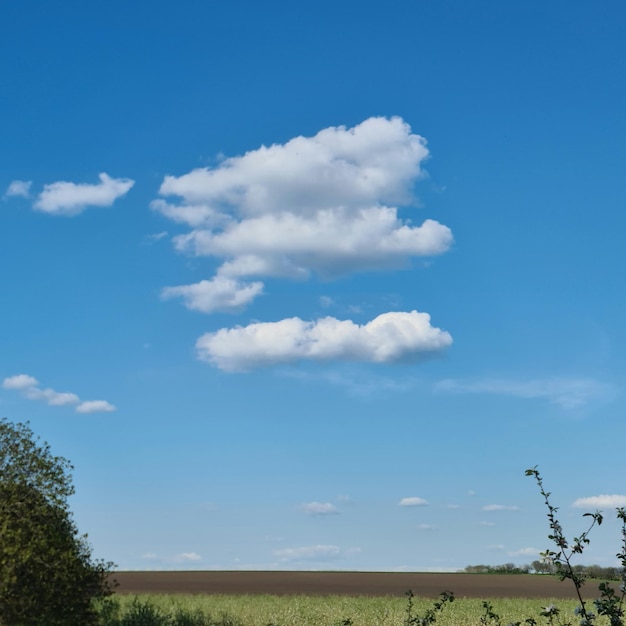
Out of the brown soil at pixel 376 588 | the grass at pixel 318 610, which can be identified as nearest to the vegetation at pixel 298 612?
the grass at pixel 318 610

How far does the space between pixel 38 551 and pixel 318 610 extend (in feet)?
62.1

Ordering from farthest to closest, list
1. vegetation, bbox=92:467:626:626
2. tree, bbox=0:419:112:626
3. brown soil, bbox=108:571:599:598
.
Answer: brown soil, bbox=108:571:599:598
vegetation, bbox=92:467:626:626
tree, bbox=0:419:112:626

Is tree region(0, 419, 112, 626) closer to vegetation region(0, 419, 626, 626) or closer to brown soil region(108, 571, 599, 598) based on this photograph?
vegetation region(0, 419, 626, 626)

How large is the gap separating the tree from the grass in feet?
24.7

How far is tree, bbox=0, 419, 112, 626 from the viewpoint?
2788 cm

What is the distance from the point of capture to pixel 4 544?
2767cm

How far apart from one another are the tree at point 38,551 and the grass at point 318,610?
753cm

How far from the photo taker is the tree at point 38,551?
27.9 meters

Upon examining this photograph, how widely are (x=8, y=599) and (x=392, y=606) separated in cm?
2600

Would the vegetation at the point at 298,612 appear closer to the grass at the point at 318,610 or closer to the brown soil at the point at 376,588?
the grass at the point at 318,610

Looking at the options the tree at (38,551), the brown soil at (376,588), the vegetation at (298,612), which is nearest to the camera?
the tree at (38,551)

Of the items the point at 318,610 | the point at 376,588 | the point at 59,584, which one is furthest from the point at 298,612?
the point at 376,588

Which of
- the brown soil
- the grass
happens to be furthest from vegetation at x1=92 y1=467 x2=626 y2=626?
the brown soil

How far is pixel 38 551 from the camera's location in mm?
28391
